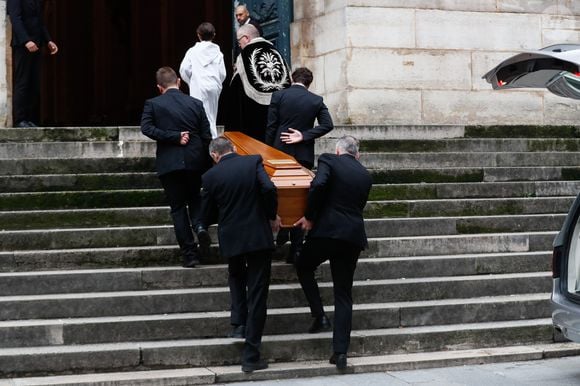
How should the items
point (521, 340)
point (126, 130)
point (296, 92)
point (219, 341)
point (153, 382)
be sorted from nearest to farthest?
point (153, 382) < point (219, 341) < point (521, 340) < point (296, 92) < point (126, 130)

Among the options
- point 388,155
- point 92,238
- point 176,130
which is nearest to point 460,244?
point 388,155

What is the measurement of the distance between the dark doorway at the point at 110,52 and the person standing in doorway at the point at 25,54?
30.9 ft

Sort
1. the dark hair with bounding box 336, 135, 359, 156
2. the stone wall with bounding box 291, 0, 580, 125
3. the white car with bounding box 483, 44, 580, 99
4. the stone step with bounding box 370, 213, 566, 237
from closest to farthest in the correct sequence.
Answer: the white car with bounding box 483, 44, 580, 99 → the dark hair with bounding box 336, 135, 359, 156 → the stone step with bounding box 370, 213, 566, 237 → the stone wall with bounding box 291, 0, 580, 125

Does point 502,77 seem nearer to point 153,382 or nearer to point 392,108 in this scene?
point 153,382

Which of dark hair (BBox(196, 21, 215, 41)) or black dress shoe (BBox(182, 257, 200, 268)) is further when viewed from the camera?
dark hair (BBox(196, 21, 215, 41))

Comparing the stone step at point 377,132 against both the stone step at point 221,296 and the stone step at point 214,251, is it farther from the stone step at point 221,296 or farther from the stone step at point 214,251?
the stone step at point 221,296

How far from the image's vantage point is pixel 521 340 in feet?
31.4

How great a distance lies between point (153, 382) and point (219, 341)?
77 centimetres

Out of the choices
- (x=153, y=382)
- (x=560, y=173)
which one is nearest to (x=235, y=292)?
(x=153, y=382)

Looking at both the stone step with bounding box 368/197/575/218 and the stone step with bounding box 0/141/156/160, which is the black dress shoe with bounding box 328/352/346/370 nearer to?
the stone step with bounding box 368/197/575/218

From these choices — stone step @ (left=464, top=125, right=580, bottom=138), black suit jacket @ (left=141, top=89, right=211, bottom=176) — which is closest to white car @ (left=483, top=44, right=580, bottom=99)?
black suit jacket @ (left=141, top=89, right=211, bottom=176)

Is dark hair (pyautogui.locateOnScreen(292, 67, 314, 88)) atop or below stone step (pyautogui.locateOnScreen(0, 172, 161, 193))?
atop

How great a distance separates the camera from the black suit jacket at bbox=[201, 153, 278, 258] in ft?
28.0

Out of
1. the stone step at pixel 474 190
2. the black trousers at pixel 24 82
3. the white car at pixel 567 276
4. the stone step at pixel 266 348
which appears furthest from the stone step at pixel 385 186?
the white car at pixel 567 276
